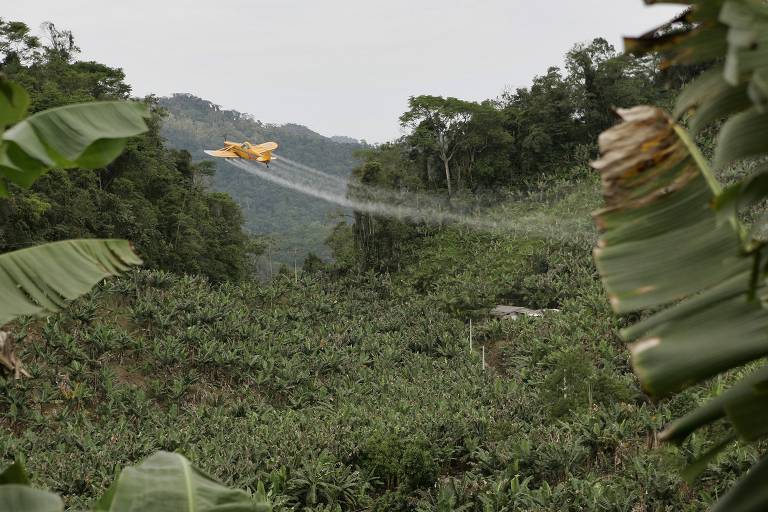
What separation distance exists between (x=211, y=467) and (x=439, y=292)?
16.9 metres

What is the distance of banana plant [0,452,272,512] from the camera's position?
61.9 inches

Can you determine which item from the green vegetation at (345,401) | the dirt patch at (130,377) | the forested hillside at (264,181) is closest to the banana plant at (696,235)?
the green vegetation at (345,401)

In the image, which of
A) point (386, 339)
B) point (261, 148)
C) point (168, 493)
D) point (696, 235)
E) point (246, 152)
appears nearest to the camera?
point (696, 235)

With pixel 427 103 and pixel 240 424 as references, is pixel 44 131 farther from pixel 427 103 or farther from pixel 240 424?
pixel 427 103

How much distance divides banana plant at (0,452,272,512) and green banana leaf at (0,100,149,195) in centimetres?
82

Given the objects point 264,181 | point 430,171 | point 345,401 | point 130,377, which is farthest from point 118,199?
point 264,181

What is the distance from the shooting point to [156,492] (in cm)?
→ 169

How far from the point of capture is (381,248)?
103ft

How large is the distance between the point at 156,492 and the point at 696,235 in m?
1.35

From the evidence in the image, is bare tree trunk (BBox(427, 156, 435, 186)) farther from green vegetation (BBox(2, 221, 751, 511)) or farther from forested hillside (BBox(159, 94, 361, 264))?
forested hillside (BBox(159, 94, 361, 264))

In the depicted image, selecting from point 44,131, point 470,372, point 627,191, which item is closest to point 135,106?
point 44,131

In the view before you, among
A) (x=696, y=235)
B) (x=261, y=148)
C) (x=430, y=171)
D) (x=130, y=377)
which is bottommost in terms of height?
(x=130, y=377)

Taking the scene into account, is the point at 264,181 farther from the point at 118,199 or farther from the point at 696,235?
the point at 696,235

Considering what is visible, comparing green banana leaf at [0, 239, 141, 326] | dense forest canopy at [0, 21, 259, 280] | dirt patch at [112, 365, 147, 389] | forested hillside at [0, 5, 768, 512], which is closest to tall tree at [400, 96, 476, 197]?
forested hillside at [0, 5, 768, 512]
